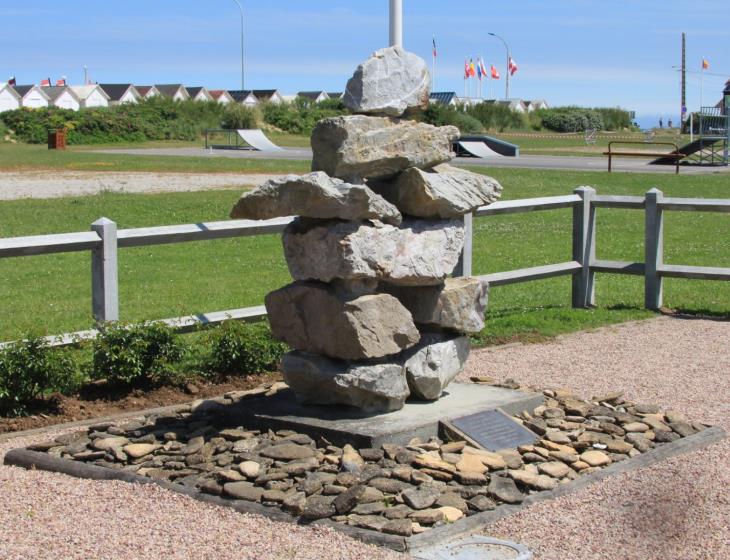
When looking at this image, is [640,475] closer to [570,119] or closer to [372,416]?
[372,416]

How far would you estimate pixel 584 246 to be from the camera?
12906 mm

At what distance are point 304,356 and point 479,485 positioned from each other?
5.34 ft

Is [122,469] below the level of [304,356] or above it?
below

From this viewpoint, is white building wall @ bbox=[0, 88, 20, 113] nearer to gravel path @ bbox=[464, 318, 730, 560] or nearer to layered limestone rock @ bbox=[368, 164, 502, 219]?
gravel path @ bbox=[464, 318, 730, 560]

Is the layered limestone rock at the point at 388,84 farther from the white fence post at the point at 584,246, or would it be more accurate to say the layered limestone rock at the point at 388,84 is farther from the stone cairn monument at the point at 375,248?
the white fence post at the point at 584,246

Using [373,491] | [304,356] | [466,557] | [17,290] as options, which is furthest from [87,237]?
[17,290]

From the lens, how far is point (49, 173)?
110ft

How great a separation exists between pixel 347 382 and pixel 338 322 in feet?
1.25

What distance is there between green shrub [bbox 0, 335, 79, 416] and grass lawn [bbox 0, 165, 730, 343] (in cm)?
27

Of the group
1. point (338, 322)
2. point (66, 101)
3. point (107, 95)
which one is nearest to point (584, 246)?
point (338, 322)

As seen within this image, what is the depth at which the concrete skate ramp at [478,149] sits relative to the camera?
4444 cm

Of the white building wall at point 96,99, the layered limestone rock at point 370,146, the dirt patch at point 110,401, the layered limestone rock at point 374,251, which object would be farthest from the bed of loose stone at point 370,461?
the white building wall at point 96,99

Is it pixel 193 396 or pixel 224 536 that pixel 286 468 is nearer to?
pixel 224 536

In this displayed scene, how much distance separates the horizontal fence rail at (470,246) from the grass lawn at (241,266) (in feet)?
1.28
